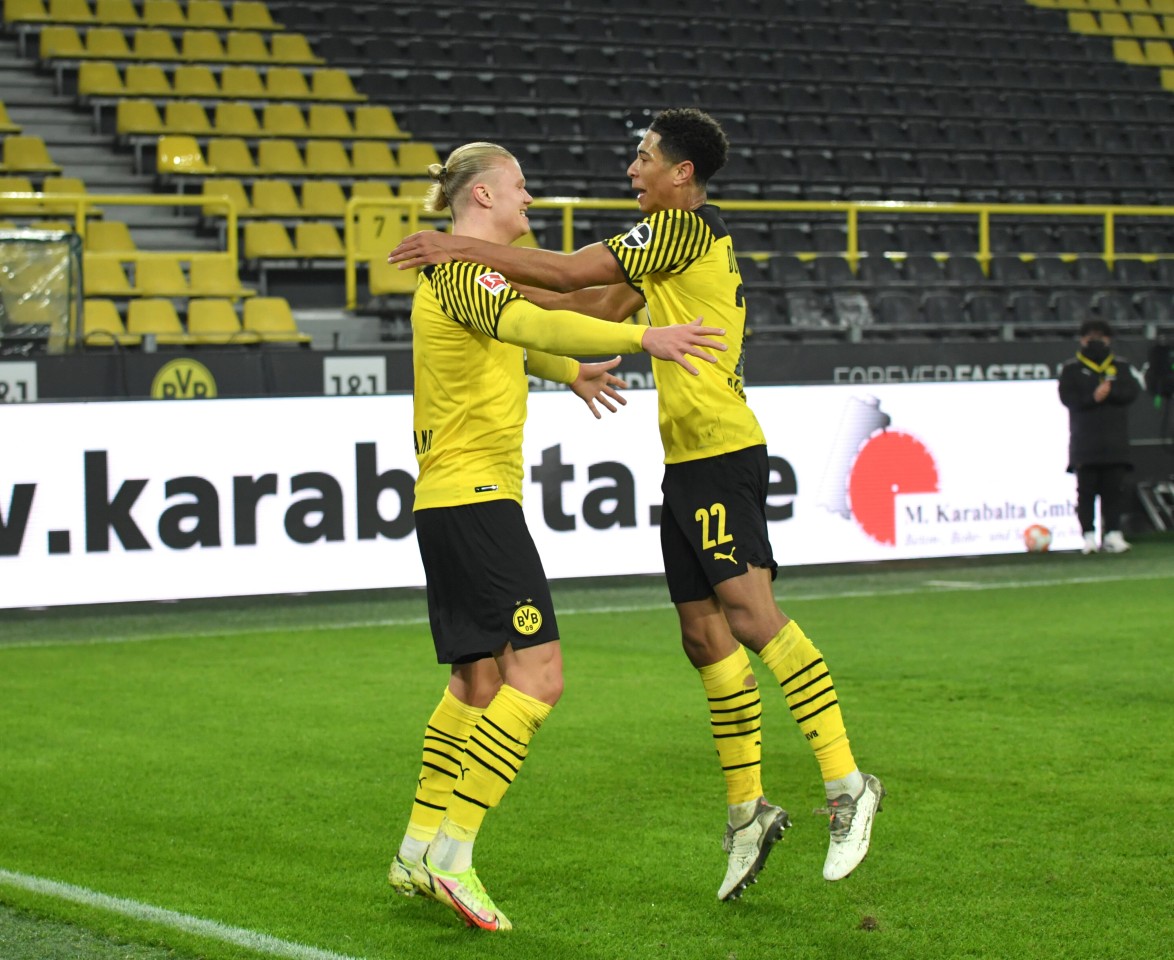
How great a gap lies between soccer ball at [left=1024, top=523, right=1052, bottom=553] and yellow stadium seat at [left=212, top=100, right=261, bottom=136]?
10.2m

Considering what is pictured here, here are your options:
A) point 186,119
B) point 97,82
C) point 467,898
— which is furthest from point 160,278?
point 467,898

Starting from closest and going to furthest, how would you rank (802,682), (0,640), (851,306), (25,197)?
1. (802,682)
2. (0,640)
3. (25,197)
4. (851,306)

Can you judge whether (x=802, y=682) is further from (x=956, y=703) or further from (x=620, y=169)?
(x=620, y=169)

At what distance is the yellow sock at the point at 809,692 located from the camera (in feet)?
14.5

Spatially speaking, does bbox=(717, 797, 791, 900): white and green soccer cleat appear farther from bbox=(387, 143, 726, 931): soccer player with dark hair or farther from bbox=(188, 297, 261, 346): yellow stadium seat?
bbox=(188, 297, 261, 346): yellow stadium seat

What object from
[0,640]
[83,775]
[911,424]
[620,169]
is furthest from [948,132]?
[83,775]

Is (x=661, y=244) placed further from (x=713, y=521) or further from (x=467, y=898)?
(x=467, y=898)

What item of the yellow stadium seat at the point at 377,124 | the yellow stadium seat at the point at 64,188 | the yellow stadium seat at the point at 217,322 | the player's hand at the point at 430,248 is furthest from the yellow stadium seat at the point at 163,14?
the player's hand at the point at 430,248

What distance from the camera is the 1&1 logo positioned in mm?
12516

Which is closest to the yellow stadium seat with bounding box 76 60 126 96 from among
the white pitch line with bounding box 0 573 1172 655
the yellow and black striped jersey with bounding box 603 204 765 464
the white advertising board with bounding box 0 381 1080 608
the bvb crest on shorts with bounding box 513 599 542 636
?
the white advertising board with bounding box 0 381 1080 608

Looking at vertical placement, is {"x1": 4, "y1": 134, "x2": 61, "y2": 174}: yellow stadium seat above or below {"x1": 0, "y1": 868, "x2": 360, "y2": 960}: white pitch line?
above

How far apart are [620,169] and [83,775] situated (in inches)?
591

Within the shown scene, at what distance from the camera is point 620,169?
20031 millimetres

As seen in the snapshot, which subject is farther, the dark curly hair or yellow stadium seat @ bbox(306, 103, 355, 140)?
yellow stadium seat @ bbox(306, 103, 355, 140)
